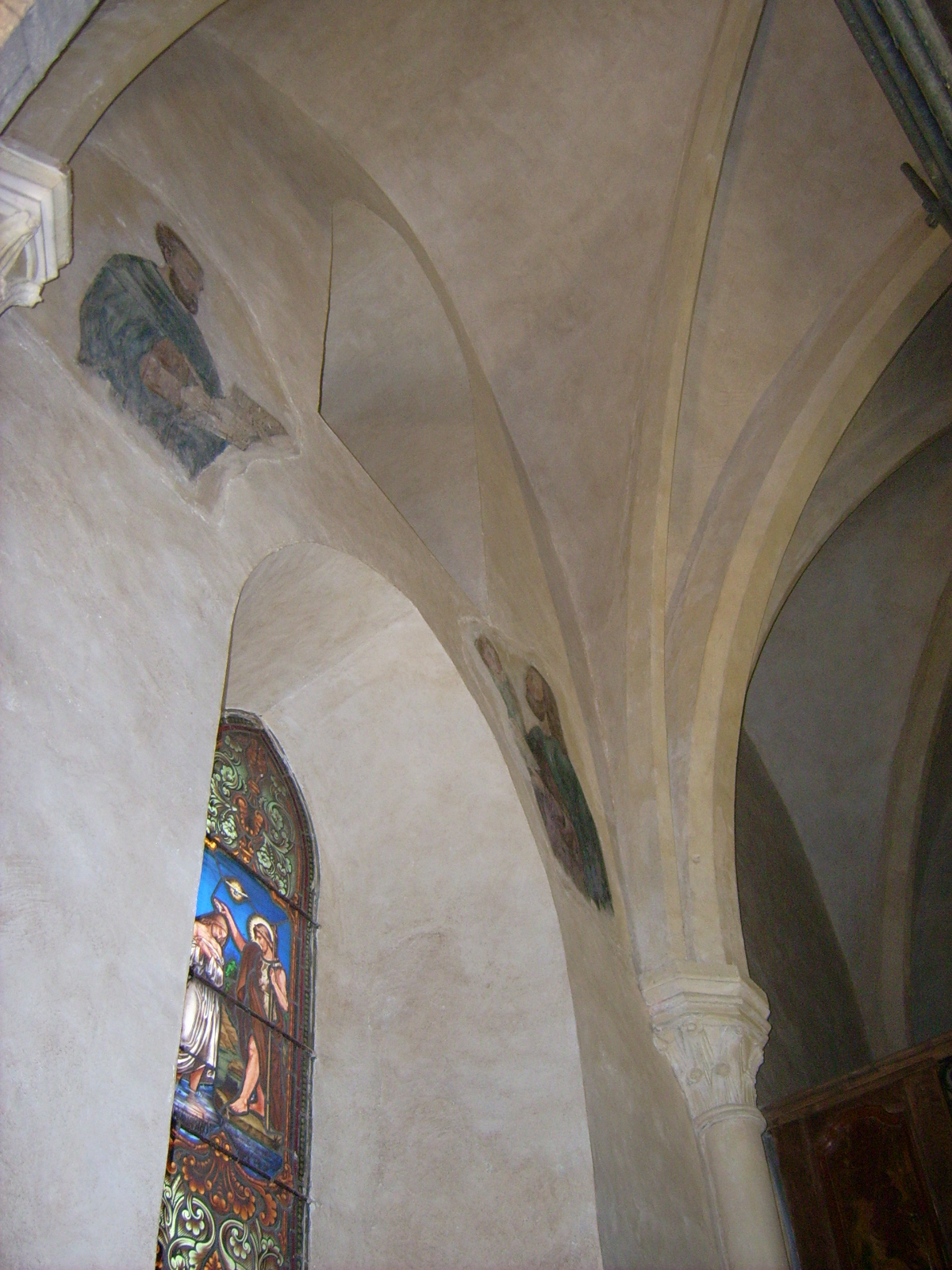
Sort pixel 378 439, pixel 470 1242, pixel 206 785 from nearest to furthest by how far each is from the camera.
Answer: pixel 206 785 < pixel 470 1242 < pixel 378 439

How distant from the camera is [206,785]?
3.50 meters

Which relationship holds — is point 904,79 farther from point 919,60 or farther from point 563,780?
point 563,780

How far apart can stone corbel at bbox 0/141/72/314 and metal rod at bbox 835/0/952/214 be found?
346cm

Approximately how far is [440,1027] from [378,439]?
11.1 feet

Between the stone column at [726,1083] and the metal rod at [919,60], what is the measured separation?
12.5ft

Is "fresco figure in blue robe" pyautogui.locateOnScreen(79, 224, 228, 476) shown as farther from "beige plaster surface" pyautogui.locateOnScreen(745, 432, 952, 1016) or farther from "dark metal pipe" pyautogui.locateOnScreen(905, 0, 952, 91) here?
"beige plaster surface" pyautogui.locateOnScreen(745, 432, 952, 1016)

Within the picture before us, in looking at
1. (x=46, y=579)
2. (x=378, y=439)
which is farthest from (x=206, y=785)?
(x=378, y=439)

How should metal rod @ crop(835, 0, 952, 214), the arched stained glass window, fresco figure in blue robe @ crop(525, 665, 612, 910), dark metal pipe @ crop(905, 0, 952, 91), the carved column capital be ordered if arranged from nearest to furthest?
the arched stained glass window < dark metal pipe @ crop(905, 0, 952, 91) < metal rod @ crop(835, 0, 952, 214) < the carved column capital < fresco figure in blue robe @ crop(525, 665, 612, 910)

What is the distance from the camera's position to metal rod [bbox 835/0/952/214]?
5.32 m

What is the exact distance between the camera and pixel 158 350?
14.1 ft

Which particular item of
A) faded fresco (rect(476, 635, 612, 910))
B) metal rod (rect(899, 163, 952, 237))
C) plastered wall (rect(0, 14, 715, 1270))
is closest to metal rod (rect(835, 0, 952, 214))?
metal rod (rect(899, 163, 952, 237))

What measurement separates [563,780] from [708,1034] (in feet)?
4.35

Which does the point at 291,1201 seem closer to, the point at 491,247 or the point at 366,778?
the point at 366,778

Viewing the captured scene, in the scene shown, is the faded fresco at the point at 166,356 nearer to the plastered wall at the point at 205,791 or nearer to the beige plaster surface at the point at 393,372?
the plastered wall at the point at 205,791
